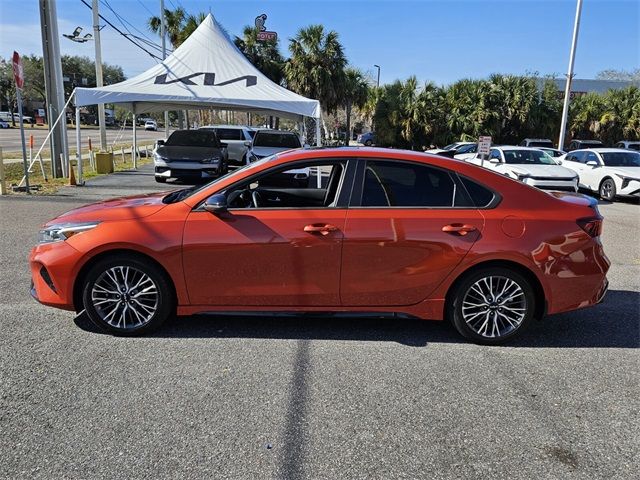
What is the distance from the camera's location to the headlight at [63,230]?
13.6ft

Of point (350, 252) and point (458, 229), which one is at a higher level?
point (458, 229)

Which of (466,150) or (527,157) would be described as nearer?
(527,157)

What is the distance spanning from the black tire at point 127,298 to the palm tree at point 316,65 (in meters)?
29.5

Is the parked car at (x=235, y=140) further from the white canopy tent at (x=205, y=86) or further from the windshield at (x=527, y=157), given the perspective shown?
the windshield at (x=527, y=157)

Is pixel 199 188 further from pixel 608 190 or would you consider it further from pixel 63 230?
pixel 608 190

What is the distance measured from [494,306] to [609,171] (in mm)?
13418

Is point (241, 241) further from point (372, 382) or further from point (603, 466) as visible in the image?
point (603, 466)

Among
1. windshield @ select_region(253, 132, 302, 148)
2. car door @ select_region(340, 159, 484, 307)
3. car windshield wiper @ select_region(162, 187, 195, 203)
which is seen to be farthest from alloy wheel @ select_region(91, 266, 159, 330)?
windshield @ select_region(253, 132, 302, 148)

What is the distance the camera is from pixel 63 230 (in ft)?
13.7

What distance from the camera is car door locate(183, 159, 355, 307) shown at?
13.3 ft

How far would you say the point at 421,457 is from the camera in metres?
2.80

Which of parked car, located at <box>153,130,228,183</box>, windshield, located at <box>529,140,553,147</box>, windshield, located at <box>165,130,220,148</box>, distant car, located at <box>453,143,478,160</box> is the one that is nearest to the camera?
parked car, located at <box>153,130,228,183</box>

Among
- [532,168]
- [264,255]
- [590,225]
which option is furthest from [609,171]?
[264,255]

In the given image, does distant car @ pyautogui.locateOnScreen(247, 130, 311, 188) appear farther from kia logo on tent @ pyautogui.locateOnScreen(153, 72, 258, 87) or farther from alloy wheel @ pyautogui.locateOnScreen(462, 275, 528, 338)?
alloy wheel @ pyautogui.locateOnScreen(462, 275, 528, 338)
